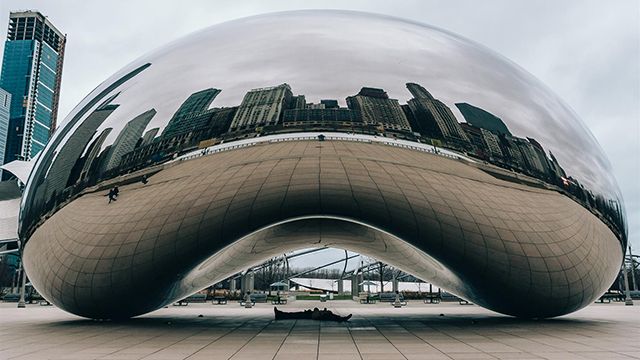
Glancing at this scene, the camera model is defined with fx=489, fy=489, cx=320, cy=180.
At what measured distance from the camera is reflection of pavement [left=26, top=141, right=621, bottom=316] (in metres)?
8.49

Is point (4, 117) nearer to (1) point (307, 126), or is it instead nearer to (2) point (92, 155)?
(2) point (92, 155)

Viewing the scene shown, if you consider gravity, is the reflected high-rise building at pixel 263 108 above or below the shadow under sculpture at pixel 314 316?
above

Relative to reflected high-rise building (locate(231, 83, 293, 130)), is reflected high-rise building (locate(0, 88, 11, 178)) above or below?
above

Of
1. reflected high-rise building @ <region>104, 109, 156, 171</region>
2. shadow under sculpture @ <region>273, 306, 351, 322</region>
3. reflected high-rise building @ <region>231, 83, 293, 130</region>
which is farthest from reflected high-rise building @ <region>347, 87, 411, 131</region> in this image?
shadow under sculpture @ <region>273, 306, 351, 322</region>

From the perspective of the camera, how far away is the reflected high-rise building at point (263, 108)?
27.2 feet

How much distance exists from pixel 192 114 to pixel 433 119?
4147 mm

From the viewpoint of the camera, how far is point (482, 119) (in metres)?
8.70

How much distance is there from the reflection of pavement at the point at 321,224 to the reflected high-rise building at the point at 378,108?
0.42 meters

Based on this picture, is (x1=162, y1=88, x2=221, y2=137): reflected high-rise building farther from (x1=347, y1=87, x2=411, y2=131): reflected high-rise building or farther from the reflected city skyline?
(x1=347, y1=87, x2=411, y2=131): reflected high-rise building

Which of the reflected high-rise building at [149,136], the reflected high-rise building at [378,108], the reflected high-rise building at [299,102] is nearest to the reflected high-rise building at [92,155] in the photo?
the reflected high-rise building at [149,136]

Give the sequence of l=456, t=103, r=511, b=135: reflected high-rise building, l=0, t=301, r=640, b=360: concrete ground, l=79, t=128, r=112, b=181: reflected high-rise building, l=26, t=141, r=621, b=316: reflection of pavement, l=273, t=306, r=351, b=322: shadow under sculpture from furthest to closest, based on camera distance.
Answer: l=273, t=306, r=351, b=322: shadow under sculpture → l=79, t=128, r=112, b=181: reflected high-rise building → l=456, t=103, r=511, b=135: reflected high-rise building → l=26, t=141, r=621, b=316: reflection of pavement → l=0, t=301, r=640, b=360: concrete ground

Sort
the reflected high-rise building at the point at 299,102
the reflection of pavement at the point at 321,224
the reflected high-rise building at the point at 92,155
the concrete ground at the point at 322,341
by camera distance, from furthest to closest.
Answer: the reflected high-rise building at the point at 92,155 < the reflection of pavement at the point at 321,224 < the reflected high-rise building at the point at 299,102 < the concrete ground at the point at 322,341

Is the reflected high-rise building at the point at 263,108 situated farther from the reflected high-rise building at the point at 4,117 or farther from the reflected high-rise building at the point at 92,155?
the reflected high-rise building at the point at 4,117

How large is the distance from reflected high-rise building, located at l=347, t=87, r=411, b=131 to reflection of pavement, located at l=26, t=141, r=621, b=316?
415mm
